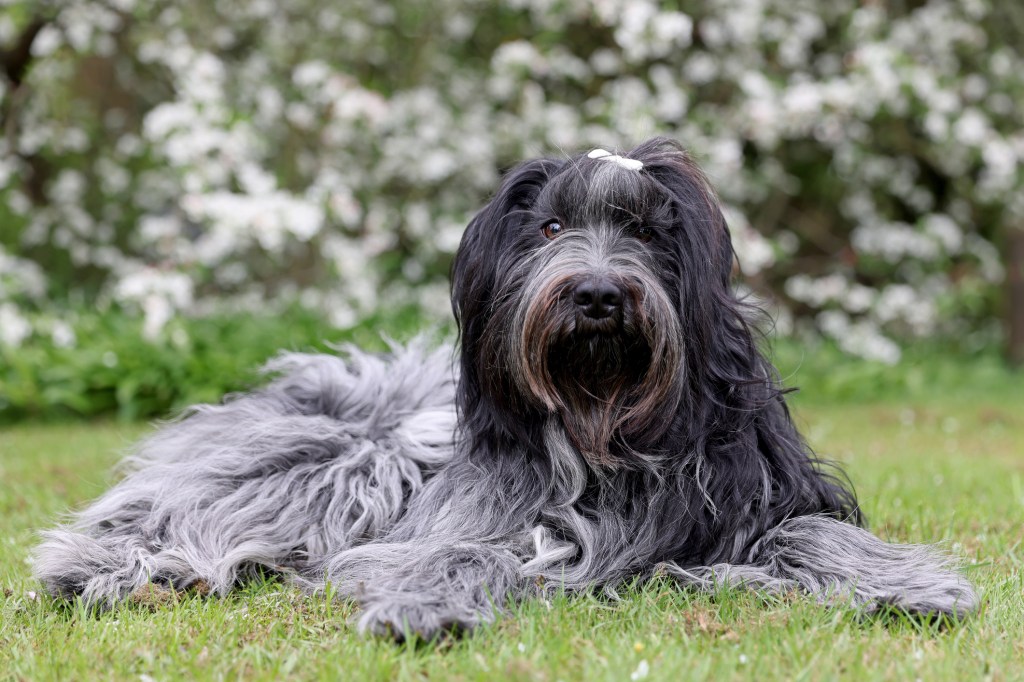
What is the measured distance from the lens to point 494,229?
3.35m

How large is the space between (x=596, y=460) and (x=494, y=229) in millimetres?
743

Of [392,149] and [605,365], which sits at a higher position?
[392,149]

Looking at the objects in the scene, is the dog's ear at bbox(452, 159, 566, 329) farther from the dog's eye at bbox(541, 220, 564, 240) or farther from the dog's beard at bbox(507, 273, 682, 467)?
the dog's beard at bbox(507, 273, 682, 467)

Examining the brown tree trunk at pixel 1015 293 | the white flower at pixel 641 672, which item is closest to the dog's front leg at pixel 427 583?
the white flower at pixel 641 672

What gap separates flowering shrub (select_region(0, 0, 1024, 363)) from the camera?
791cm

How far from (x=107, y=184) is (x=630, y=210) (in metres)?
7.81

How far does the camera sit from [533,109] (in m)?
8.95

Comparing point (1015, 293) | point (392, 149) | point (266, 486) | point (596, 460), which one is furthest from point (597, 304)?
point (1015, 293)

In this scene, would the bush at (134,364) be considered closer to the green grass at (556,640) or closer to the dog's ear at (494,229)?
the green grass at (556,640)

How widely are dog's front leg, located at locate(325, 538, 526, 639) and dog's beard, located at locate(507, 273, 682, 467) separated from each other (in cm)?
42

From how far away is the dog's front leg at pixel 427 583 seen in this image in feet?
9.12

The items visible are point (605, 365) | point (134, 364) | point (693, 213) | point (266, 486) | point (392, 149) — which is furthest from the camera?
point (392, 149)

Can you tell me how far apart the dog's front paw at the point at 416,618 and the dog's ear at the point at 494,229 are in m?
0.86

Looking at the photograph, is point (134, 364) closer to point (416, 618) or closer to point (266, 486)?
point (266, 486)
